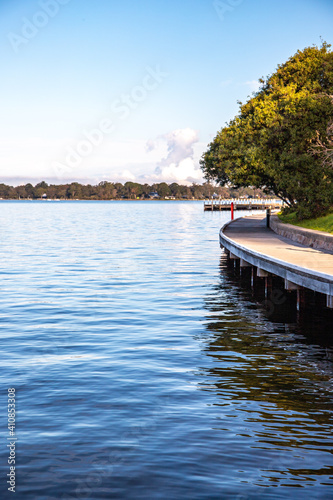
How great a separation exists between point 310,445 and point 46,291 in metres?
17.2

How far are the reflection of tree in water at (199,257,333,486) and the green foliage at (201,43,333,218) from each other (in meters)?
15.8

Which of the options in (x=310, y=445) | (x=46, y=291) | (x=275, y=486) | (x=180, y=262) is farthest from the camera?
(x=180, y=262)

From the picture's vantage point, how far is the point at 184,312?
1962cm

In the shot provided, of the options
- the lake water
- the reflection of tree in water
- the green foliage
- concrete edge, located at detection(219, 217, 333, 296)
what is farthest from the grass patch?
the reflection of tree in water

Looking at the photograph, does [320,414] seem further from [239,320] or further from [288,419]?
[239,320]

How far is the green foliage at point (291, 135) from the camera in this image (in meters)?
37.2

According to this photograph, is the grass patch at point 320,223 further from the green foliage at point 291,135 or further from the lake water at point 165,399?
the lake water at point 165,399

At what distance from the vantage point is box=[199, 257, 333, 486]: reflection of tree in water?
8453 millimetres

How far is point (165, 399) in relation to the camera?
1045 cm

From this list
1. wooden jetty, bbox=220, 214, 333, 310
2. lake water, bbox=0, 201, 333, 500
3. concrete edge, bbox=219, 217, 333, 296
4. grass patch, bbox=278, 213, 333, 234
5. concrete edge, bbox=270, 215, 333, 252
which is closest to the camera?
lake water, bbox=0, 201, 333, 500

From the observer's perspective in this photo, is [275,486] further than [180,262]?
No

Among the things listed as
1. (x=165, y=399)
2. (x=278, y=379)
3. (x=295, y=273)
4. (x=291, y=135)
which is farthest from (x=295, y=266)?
(x=291, y=135)

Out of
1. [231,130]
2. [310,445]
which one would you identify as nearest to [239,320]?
[310,445]

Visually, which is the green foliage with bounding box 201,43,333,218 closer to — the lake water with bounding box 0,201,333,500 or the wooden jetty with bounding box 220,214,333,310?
the wooden jetty with bounding box 220,214,333,310
